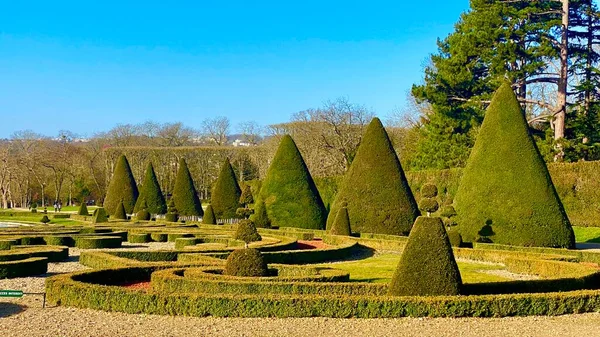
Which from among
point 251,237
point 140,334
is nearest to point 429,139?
point 251,237

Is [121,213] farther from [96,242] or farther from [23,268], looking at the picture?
Result: [23,268]

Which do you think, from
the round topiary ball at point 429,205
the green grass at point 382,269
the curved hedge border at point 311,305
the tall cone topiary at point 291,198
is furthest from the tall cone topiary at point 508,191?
the curved hedge border at point 311,305

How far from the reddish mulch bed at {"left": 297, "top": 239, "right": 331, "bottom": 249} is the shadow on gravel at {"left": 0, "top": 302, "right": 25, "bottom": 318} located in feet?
39.3

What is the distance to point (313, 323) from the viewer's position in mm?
9531

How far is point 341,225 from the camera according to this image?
2461 cm

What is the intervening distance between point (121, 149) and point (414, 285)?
60.1 meters

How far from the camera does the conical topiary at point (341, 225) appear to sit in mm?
24547

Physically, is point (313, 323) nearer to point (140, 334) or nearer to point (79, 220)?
point (140, 334)

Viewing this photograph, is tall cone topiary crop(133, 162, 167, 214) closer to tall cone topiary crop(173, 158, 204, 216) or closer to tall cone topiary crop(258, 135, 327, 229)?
tall cone topiary crop(173, 158, 204, 216)

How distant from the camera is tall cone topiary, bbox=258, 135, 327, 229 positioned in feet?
96.4

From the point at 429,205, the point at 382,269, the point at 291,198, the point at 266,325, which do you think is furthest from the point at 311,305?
the point at 291,198

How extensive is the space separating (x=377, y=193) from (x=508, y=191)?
5.74 metres

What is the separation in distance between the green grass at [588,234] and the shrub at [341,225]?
10.6 m

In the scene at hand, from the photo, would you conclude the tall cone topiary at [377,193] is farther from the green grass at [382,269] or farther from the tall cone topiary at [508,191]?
the green grass at [382,269]
